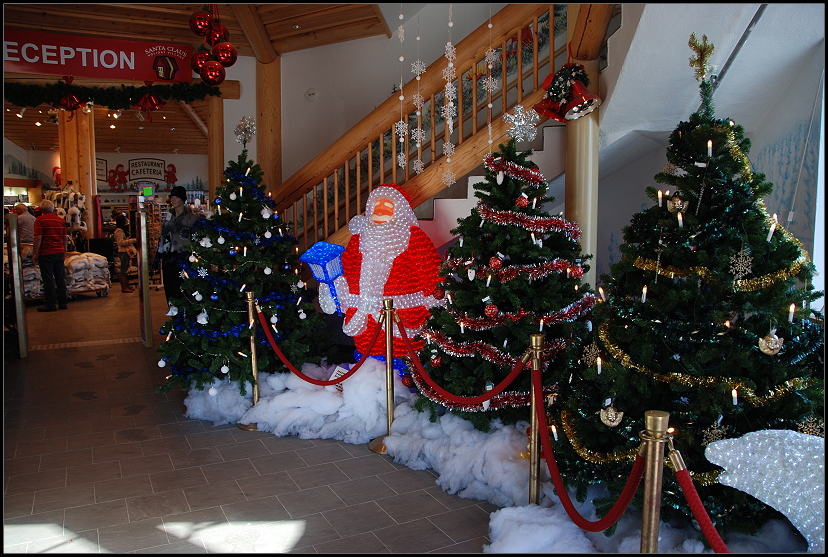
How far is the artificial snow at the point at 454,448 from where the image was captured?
255cm

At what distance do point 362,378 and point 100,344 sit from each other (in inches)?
163

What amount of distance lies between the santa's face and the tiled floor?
5.31 ft

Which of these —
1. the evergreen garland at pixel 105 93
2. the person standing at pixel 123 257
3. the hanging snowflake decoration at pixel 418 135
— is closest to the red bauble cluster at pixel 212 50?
the evergreen garland at pixel 105 93

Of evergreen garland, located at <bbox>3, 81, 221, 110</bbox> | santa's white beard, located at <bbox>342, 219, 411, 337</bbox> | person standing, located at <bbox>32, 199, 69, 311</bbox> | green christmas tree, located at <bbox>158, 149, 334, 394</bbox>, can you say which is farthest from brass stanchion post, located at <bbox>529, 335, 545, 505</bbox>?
person standing, located at <bbox>32, 199, 69, 311</bbox>

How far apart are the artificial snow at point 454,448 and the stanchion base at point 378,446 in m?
0.06

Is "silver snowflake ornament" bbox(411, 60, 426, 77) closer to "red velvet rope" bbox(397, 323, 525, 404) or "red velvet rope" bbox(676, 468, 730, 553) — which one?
"red velvet rope" bbox(397, 323, 525, 404)

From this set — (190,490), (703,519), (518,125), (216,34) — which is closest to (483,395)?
(703,519)

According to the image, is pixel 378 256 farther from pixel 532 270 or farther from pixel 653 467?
pixel 653 467

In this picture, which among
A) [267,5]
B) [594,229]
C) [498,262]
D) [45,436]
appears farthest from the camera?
Result: [267,5]

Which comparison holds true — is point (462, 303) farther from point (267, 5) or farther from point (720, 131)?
point (267, 5)

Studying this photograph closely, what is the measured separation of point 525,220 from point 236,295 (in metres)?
2.26

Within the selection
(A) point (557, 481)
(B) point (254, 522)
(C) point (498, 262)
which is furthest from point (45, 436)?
(A) point (557, 481)

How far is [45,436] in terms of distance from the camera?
416cm

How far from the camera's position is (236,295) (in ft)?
15.1
